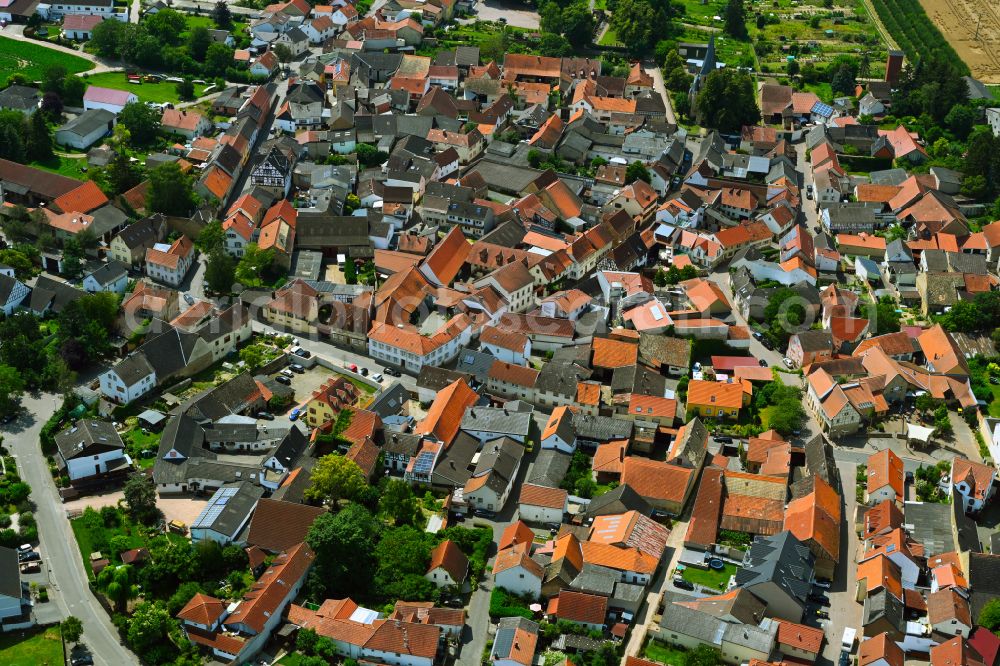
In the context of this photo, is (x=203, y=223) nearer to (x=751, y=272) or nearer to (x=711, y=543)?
(x=751, y=272)

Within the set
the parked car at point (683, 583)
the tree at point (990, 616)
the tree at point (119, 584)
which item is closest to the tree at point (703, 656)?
the parked car at point (683, 583)

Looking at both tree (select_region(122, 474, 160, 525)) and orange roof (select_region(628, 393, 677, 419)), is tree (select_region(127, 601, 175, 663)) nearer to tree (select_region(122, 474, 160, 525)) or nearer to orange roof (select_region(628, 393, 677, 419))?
tree (select_region(122, 474, 160, 525))

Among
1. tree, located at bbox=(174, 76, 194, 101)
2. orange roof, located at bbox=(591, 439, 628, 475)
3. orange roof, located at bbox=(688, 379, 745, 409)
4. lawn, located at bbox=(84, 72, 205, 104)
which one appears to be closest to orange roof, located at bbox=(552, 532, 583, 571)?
orange roof, located at bbox=(591, 439, 628, 475)

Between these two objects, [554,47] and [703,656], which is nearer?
[703,656]

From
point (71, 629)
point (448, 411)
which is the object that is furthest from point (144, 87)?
point (71, 629)

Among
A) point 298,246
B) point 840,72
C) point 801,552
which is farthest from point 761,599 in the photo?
point 840,72

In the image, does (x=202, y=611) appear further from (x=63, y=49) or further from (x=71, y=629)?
(x=63, y=49)

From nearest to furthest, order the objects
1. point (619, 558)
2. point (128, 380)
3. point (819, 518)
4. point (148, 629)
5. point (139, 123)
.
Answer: point (148, 629) < point (619, 558) < point (819, 518) < point (128, 380) < point (139, 123)
